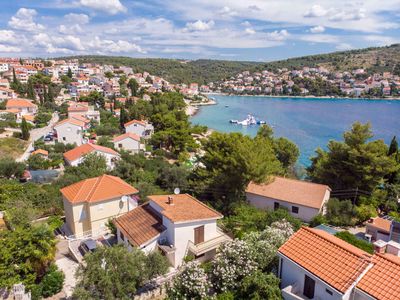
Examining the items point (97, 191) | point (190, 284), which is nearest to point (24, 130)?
point (97, 191)

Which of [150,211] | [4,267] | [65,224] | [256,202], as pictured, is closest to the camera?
[4,267]

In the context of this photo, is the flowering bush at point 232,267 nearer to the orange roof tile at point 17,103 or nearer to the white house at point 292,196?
the white house at point 292,196

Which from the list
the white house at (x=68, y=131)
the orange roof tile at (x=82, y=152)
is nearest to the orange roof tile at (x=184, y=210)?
the orange roof tile at (x=82, y=152)

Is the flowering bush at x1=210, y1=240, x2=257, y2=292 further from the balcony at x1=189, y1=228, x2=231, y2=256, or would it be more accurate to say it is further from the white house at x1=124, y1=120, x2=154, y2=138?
the white house at x1=124, y1=120, x2=154, y2=138

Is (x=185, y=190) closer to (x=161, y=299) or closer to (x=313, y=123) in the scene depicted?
(x=161, y=299)

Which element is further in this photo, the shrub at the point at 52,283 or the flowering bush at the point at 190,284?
the shrub at the point at 52,283

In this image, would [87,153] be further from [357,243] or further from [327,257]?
[327,257]

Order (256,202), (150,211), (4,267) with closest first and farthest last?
1. (4,267)
2. (150,211)
3. (256,202)

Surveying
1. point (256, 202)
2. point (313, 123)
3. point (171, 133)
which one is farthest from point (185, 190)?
point (313, 123)
